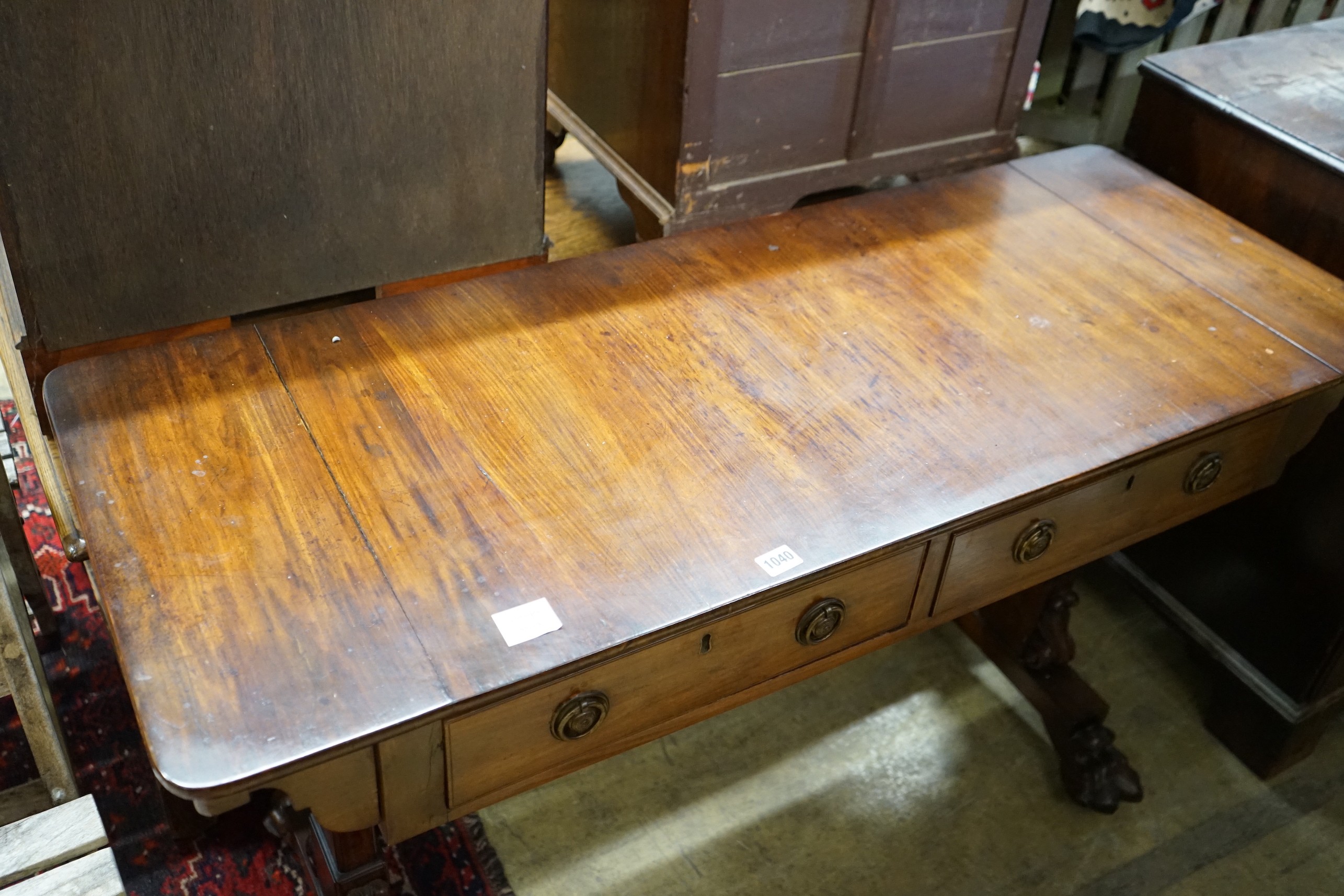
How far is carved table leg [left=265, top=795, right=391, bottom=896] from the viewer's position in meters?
1.32

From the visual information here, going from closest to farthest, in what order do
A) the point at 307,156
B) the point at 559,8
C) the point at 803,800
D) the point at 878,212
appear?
the point at 307,156, the point at 878,212, the point at 803,800, the point at 559,8

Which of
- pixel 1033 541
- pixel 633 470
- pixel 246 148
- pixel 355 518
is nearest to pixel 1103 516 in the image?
pixel 1033 541

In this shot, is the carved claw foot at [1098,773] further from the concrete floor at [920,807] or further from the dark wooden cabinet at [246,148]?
the dark wooden cabinet at [246,148]

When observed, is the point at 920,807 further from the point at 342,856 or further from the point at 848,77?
the point at 848,77

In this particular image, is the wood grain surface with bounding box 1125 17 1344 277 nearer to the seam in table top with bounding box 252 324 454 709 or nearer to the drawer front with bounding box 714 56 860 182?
the drawer front with bounding box 714 56 860 182

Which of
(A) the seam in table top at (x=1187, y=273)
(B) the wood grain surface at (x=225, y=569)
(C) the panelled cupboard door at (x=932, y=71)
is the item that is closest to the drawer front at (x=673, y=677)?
(B) the wood grain surface at (x=225, y=569)

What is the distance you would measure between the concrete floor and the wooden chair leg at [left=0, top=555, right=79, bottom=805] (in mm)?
612

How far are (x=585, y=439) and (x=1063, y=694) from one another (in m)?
1.06

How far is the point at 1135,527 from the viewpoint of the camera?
153 centimetres

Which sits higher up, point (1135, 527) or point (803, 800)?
point (1135, 527)

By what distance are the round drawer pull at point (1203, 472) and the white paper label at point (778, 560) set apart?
0.60m

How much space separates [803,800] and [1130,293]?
3.01ft

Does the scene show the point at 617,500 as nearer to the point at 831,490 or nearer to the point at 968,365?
the point at 831,490

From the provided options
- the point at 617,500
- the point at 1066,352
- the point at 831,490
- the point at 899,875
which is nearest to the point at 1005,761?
the point at 899,875
